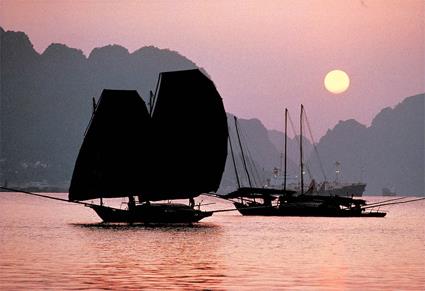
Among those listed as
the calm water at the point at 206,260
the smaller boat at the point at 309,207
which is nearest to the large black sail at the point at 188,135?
the calm water at the point at 206,260

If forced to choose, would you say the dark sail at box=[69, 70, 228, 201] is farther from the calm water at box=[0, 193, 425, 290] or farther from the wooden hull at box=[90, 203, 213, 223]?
the calm water at box=[0, 193, 425, 290]

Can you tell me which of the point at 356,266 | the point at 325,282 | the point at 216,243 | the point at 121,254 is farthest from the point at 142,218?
the point at 325,282

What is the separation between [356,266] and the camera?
61.5 m

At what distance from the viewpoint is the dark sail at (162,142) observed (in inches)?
3927

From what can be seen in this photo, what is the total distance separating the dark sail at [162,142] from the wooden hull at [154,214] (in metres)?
1.79

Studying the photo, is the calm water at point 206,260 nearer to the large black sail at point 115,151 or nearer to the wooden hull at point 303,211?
the large black sail at point 115,151

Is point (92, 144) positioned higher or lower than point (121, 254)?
higher

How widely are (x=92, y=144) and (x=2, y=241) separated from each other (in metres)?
17.1

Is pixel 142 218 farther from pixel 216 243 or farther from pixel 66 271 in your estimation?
pixel 66 271

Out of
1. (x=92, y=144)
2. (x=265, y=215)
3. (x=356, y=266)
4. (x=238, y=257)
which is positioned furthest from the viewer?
(x=265, y=215)

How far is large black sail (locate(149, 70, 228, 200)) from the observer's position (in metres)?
101

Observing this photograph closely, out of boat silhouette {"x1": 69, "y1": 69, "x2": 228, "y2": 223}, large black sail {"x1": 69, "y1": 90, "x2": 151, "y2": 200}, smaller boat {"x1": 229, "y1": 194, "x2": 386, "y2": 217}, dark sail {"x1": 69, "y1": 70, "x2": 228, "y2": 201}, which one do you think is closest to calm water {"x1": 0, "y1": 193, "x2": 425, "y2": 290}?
boat silhouette {"x1": 69, "y1": 69, "x2": 228, "y2": 223}

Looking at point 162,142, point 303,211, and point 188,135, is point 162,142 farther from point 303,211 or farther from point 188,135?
point 303,211

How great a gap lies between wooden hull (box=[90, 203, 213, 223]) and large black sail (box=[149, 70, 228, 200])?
169 cm
